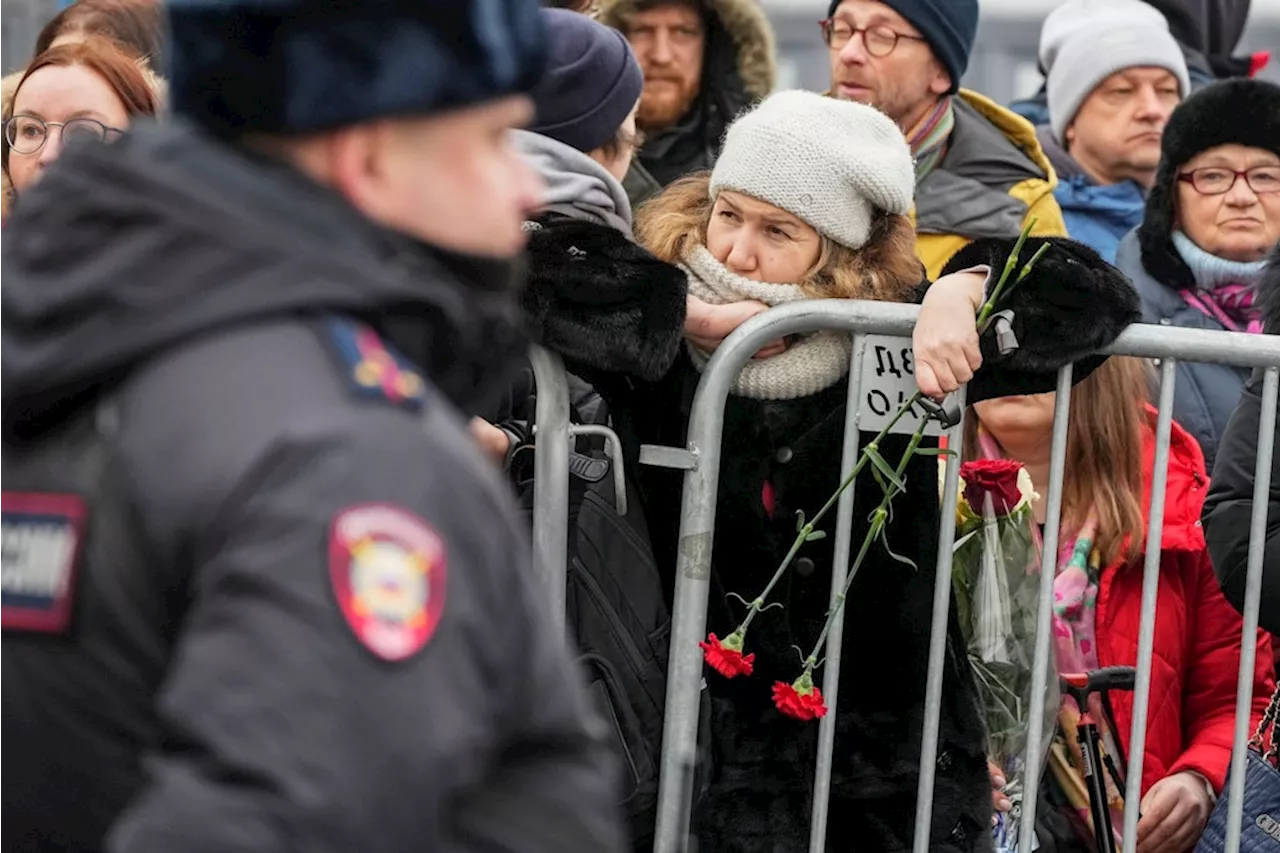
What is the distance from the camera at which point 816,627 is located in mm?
3490

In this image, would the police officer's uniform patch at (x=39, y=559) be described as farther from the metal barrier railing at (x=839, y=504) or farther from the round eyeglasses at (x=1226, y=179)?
the round eyeglasses at (x=1226, y=179)

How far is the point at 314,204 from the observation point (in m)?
1.43

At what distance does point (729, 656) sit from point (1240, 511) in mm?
959

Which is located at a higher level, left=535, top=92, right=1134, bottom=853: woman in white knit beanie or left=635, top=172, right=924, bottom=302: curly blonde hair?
left=635, top=172, right=924, bottom=302: curly blonde hair

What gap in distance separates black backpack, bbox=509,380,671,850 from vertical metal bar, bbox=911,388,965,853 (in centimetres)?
42

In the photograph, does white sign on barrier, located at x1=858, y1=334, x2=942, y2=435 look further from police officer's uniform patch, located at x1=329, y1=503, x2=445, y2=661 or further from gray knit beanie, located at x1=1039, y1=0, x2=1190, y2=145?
gray knit beanie, located at x1=1039, y1=0, x2=1190, y2=145

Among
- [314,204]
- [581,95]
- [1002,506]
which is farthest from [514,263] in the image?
[581,95]

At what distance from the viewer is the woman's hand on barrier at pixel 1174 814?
3.92m

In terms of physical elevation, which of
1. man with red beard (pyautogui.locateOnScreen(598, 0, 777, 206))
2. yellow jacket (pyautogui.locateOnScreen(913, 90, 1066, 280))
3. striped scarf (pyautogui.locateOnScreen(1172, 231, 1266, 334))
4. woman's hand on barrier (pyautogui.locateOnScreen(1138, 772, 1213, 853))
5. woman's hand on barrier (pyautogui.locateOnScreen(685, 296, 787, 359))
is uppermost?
man with red beard (pyautogui.locateOnScreen(598, 0, 777, 206))

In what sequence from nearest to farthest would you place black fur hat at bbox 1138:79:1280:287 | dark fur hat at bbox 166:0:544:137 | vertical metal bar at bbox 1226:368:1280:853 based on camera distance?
dark fur hat at bbox 166:0:544:137 < vertical metal bar at bbox 1226:368:1280:853 < black fur hat at bbox 1138:79:1280:287

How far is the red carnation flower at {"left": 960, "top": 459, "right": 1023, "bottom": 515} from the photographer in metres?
3.53

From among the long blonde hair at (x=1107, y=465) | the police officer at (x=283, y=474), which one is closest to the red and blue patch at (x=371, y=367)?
the police officer at (x=283, y=474)

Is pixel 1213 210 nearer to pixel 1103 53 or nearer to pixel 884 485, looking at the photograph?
pixel 1103 53

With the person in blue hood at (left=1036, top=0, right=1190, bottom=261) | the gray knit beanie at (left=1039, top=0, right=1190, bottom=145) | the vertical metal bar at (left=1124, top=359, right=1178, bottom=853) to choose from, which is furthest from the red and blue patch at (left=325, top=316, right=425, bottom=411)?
the gray knit beanie at (left=1039, top=0, right=1190, bottom=145)
